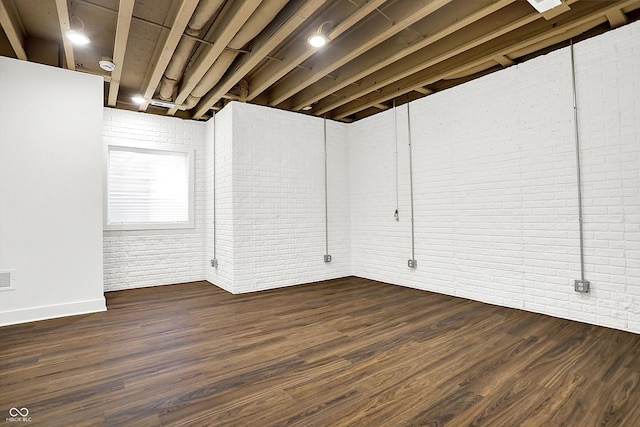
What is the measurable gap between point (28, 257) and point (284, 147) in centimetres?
332

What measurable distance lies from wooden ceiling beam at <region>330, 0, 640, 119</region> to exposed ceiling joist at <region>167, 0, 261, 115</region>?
2.36 m

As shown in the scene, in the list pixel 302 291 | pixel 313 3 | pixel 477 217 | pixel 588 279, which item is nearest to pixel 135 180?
pixel 302 291

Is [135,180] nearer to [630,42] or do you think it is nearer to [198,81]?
Answer: [198,81]

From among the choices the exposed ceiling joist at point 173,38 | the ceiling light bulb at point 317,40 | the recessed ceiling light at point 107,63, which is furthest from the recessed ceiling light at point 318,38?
the recessed ceiling light at point 107,63

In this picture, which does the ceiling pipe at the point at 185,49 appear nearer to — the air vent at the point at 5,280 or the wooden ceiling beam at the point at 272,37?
the wooden ceiling beam at the point at 272,37

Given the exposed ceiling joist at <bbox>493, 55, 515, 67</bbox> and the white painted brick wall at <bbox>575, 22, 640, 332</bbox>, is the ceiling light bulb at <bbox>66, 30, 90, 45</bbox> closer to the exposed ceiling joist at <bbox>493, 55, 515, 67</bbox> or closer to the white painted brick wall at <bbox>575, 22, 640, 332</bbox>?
the exposed ceiling joist at <bbox>493, 55, 515, 67</bbox>

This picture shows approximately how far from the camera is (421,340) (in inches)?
110

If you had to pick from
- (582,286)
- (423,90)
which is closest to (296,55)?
(423,90)

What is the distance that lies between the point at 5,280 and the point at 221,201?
250 centimetres

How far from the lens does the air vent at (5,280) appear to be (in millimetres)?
3240

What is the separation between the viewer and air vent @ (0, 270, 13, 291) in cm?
324

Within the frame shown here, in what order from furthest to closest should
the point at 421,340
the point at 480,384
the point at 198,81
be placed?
the point at 198,81 → the point at 421,340 → the point at 480,384

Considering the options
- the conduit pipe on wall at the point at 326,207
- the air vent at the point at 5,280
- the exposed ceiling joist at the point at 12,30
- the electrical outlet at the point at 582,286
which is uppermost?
the exposed ceiling joist at the point at 12,30

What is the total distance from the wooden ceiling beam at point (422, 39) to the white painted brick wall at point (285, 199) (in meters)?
0.81
